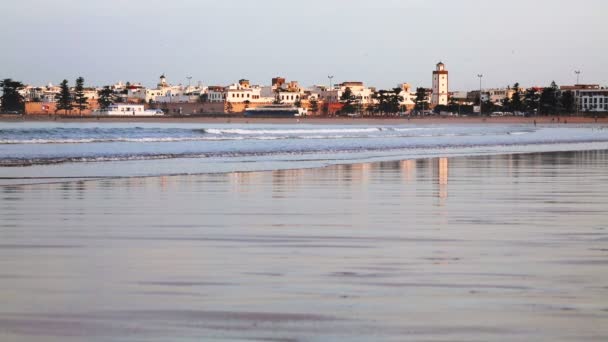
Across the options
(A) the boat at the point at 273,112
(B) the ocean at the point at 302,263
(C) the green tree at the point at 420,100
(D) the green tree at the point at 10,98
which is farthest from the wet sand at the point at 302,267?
(C) the green tree at the point at 420,100

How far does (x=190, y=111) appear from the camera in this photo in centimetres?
15038

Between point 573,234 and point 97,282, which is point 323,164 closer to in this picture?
point 573,234

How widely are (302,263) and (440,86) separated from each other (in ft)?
554

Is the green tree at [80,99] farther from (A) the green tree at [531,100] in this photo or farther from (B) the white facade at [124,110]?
(A) the green tree at [531,100]

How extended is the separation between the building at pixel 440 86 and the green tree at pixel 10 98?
2835 inches

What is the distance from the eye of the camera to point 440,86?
173 meters

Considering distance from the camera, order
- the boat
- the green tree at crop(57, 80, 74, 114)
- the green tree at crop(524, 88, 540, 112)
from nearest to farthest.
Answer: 1. the boat
2. the green tree at crop(57, 80, 74, 114)
3. the green tree at crop(524, 88, 540, 112)

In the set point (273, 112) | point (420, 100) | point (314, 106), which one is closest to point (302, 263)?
point (273, 112)

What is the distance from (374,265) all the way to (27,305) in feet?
7.64

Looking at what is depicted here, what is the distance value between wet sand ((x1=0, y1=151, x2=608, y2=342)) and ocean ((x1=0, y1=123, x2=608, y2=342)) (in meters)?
0.01

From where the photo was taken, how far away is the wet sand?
4555 millimetres

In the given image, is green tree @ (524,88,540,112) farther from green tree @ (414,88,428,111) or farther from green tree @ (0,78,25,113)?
green tree @ (0,78,25,113)

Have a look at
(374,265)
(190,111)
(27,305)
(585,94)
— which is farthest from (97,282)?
(585,94)

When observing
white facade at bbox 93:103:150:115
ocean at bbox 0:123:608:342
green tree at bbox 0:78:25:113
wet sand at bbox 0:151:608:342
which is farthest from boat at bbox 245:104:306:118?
wet sand at bbox 0:151:608:342
